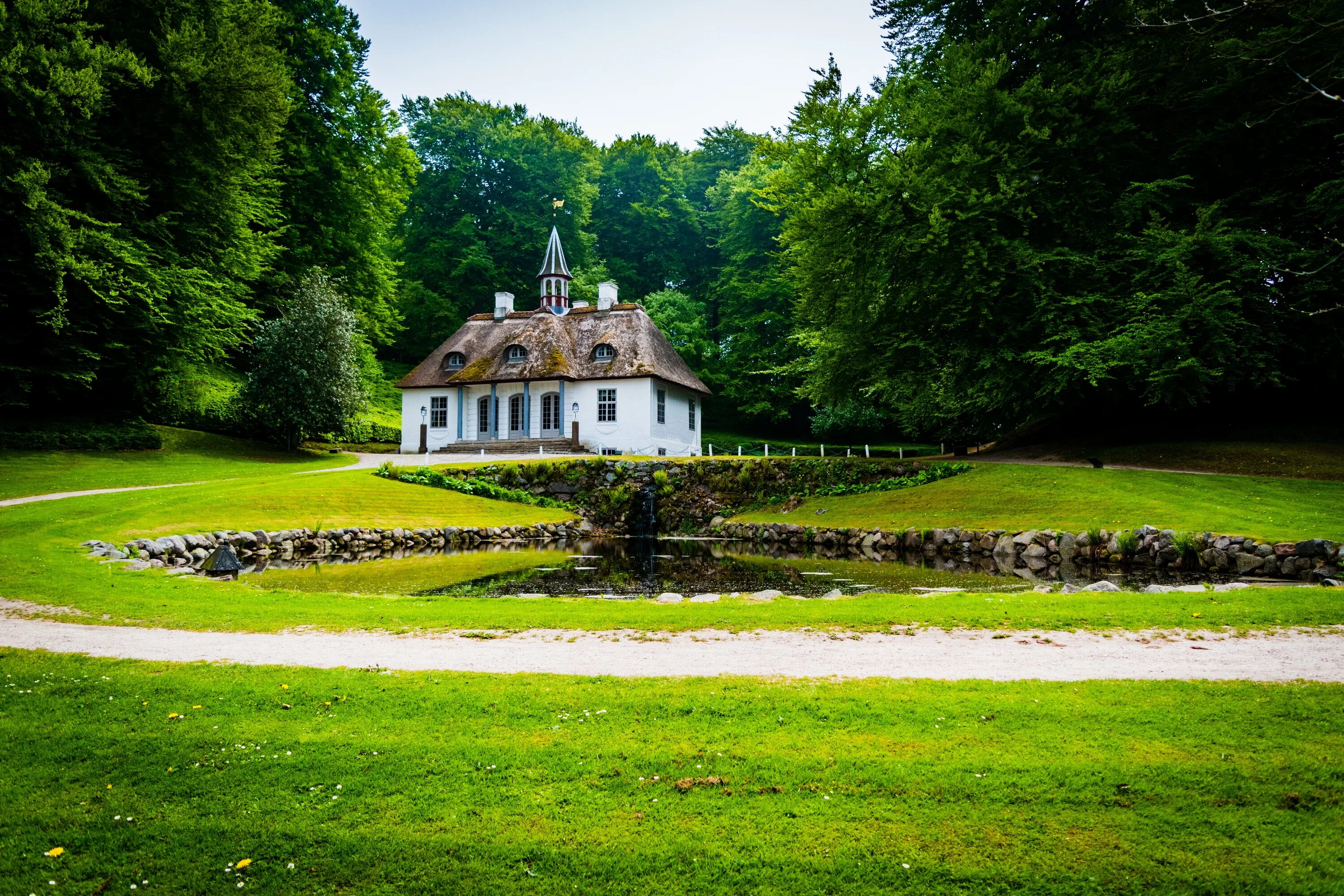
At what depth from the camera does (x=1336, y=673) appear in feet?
19.5

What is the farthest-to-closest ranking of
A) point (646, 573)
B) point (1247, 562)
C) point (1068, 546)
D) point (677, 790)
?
point (1068, 546)
point (646, 573)
point (1247, 562)
point (677, 790)

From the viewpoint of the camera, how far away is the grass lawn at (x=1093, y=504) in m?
16.5

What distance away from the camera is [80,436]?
87.6 ft

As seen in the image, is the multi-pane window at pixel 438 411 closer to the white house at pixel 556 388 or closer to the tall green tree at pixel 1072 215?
the white house at pixel 556 388

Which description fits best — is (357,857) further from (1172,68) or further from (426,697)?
(1172,68)

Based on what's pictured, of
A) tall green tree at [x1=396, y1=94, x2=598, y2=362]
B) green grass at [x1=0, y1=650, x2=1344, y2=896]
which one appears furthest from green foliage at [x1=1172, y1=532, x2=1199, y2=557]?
tall green tree at [x1=396, y1=94, x2=598, y2=362]

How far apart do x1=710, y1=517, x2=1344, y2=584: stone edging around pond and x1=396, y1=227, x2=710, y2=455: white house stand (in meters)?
17.2

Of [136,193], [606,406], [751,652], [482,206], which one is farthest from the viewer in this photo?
[482,206]

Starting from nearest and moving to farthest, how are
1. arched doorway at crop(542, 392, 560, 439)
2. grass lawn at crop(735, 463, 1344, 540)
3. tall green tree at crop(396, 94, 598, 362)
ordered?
grass lawn at crop(735, 463, 1344, 540)
arched doorway at crop(542, 392, 560, 439)
tall green tree at crop(396, 94, 598, 362)

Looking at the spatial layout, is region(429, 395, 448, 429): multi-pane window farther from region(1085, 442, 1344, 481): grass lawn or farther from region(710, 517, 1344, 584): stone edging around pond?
region(1085, 442, 1344, 481): grass lawn

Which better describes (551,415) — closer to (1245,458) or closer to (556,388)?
(556,388)

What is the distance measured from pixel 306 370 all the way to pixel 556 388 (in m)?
12.1

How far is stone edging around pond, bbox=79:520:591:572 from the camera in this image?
15.1 m

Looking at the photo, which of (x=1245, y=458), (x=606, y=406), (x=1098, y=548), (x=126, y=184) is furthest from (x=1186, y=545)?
(x=126, y=184)
